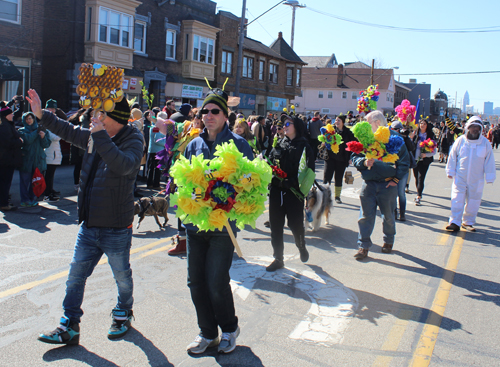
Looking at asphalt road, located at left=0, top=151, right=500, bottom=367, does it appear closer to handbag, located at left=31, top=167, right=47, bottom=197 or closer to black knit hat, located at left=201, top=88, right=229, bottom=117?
handbag, located at left=31, top=167, right=47, bottom=197

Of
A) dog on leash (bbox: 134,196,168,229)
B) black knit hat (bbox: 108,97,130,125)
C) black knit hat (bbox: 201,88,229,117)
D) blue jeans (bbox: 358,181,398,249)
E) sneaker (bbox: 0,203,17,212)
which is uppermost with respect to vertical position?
black knit hat (bbox: 201,88,229,117)

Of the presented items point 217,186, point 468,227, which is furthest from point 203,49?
point 217,186

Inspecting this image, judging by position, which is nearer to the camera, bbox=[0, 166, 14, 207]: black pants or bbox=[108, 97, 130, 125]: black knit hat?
bbox=[108, 97, 130, 125]: black knit hat

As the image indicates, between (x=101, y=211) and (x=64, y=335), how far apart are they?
99cm

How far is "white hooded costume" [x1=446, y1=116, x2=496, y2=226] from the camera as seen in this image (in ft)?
26.2

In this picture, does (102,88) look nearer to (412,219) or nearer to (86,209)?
(86,209)

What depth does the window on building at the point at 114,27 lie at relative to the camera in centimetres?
2220

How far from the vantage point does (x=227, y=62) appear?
1304 inches

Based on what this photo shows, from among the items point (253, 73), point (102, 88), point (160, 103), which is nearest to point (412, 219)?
point (102, 88)

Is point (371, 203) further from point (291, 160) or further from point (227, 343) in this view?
point (227, 343)

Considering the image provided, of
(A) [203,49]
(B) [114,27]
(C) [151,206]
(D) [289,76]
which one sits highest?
(D) [289,76]

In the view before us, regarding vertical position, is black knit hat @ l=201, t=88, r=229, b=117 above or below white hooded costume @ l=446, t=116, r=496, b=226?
above

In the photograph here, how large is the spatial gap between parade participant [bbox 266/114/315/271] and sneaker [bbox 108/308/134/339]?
6.95 ft

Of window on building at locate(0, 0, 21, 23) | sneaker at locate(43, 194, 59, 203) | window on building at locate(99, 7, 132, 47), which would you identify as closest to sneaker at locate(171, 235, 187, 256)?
sneaker at locate(43, 194, 59, 203)
